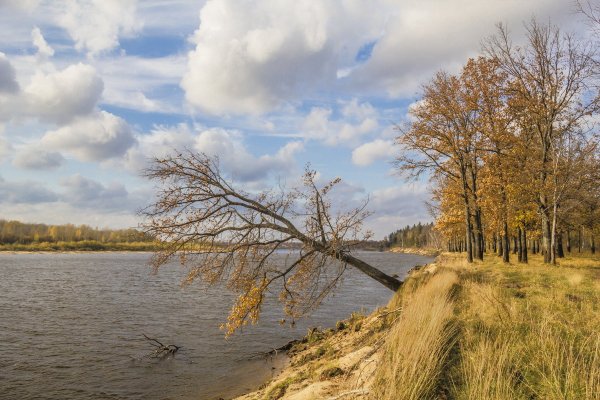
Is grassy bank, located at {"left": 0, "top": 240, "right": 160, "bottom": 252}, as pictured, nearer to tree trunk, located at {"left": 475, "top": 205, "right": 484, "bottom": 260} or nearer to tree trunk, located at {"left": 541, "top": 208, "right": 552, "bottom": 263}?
tree trunk, located at {"left": 475, "top": 205, "right": 484, "bottom": 260}

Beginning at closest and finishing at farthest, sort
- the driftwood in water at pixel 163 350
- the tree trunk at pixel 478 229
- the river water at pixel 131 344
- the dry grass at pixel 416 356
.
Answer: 1. the dry grass at pixel 416 356
2. the river water at pixel 131 344
3. the driftwood in water at pixel 163 350
4. the tree trunk at pixel 478 229

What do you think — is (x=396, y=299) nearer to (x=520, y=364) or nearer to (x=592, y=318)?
(x=592, y=318)

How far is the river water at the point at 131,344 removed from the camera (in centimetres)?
1248

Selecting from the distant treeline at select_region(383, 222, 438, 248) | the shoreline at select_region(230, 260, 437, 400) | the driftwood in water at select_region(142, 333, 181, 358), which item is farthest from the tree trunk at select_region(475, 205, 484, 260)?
the distant treeline at select_region(383, 222, 438, 248)

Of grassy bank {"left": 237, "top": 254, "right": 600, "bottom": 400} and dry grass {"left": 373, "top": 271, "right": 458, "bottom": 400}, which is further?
dry grass {"left": 373, "top": 271, "right": 458, "bottom": 400}

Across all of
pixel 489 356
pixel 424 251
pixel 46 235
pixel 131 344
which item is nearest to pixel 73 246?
pixel 46 235

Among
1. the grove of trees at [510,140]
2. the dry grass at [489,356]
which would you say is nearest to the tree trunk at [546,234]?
the grove of trees at [510,140]

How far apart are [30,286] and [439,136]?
117ft

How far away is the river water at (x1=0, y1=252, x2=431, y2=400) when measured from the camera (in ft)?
40.9

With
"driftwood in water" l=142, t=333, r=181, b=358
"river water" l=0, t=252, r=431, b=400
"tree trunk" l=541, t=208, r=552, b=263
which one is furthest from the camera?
"tree trunk" l=541, t=208, r=552, b=263

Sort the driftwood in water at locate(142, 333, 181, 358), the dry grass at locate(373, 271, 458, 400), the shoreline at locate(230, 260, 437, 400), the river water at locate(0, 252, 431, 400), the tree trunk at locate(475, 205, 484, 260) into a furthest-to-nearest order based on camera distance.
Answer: the tree trunk at locate(475, 205, 484, 260), the driftwood in water at locate(142, 333, 181, 358), the river water at locate(0, 252, 431, 400), the shoreline at locate(230, 260, 437, 400), the dry grass at locate(373, 271, 458, 400)

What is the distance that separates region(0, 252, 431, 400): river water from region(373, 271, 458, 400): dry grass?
21.4 feet

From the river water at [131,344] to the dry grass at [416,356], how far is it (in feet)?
21.4

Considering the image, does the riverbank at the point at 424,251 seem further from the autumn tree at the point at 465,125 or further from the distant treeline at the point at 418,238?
the autumn tree at the point at 465,125
